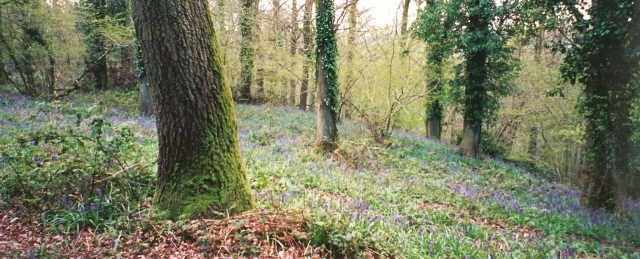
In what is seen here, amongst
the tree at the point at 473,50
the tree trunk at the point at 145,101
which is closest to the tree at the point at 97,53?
the tree trunk at the point at 145,101

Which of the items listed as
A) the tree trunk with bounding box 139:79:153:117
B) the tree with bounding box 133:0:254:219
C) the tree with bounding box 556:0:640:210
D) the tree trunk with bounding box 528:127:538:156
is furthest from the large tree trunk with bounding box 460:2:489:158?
the tree trunk with bounding box 528:127:538:156

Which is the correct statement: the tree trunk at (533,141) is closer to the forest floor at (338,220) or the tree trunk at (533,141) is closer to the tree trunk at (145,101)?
the forest floor at (338,220)

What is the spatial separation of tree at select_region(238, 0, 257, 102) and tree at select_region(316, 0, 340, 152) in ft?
30.8

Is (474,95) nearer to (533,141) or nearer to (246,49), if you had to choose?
(246,49)

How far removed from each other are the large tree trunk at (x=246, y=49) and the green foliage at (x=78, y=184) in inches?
630

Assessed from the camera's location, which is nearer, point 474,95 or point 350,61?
point 350,61

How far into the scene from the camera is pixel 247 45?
830 inches

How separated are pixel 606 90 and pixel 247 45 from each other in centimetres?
1748

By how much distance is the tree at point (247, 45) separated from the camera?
65.6ft

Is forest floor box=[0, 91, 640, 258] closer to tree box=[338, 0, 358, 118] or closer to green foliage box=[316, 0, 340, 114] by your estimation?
green foliage box=[316, 0, 340, 114]

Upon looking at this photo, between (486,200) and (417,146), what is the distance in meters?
7.88

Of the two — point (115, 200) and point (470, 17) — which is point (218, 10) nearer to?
point (470, 17)

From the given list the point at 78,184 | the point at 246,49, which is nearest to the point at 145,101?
the point at 246,49

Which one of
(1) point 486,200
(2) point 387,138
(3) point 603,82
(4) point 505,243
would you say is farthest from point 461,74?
(4) point 505,243
